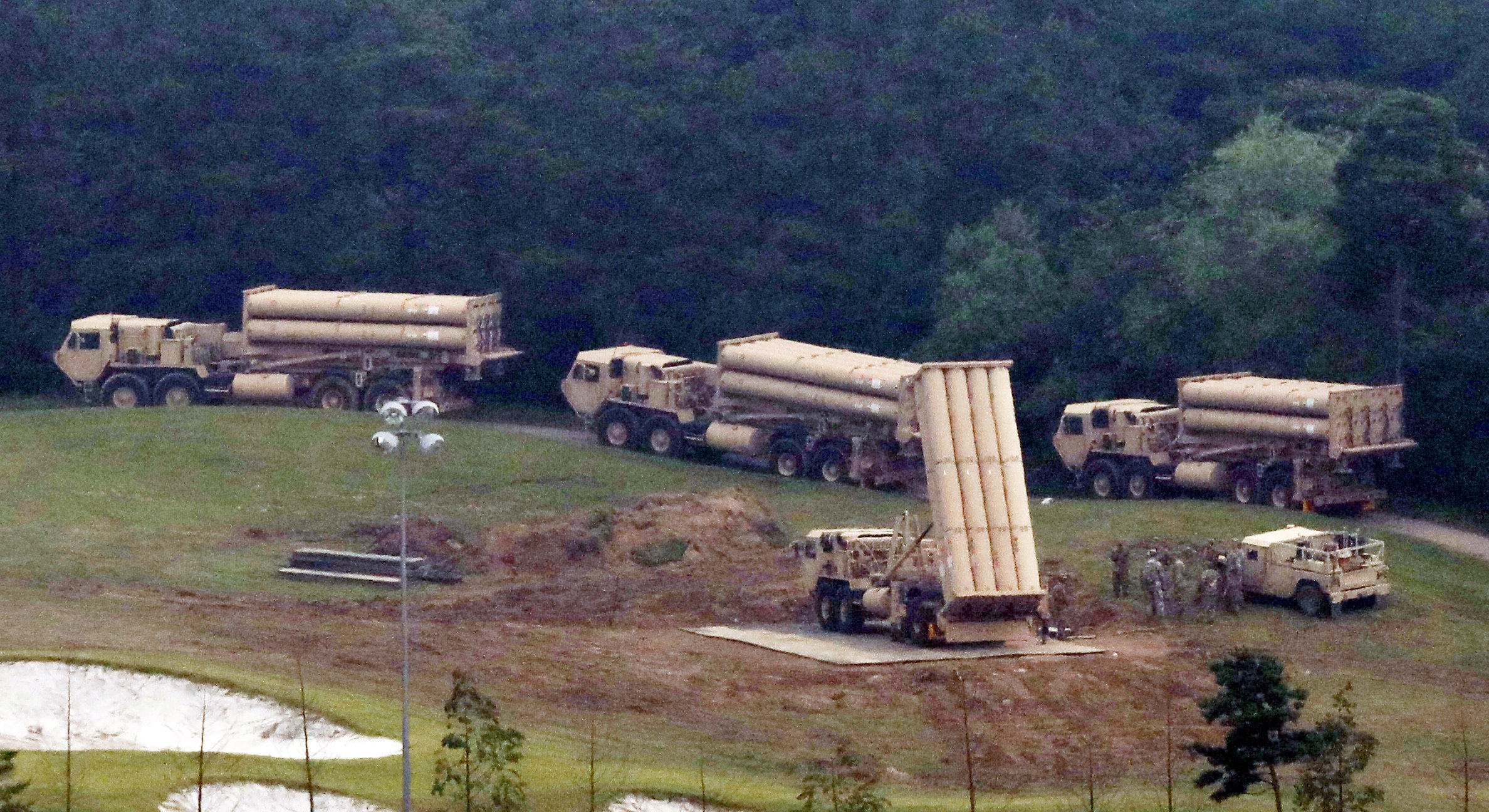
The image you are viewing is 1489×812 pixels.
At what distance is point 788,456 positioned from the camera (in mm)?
62344

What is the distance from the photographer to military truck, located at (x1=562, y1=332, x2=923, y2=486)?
59.6m

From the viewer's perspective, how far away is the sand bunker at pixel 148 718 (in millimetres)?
33656

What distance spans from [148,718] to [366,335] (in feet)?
112

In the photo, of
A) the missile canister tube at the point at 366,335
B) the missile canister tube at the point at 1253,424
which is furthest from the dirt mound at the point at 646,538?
the missile canister tube at the point at 366,335

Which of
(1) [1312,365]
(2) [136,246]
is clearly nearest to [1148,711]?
(1) [1312,365]

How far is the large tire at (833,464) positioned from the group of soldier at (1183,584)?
514 inches

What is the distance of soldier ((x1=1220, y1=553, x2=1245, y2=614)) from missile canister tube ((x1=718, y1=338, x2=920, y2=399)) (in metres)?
11.9

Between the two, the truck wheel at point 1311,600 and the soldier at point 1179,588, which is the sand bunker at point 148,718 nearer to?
the soldier at point 1179,588

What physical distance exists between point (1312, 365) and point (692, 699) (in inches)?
1206

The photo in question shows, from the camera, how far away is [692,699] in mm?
39406

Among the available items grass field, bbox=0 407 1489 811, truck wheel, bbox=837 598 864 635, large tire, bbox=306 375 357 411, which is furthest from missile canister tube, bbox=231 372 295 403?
truck wheel, bbox=837 598 864 635

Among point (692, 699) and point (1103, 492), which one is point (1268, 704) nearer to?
point (692, 699)

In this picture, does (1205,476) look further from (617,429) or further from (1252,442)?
(617,429)

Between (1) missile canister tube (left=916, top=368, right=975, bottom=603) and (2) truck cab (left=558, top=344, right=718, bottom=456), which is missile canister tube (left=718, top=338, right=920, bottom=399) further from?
(1) missile canister tube (left=916, top=368, right=975, bottom=603)
